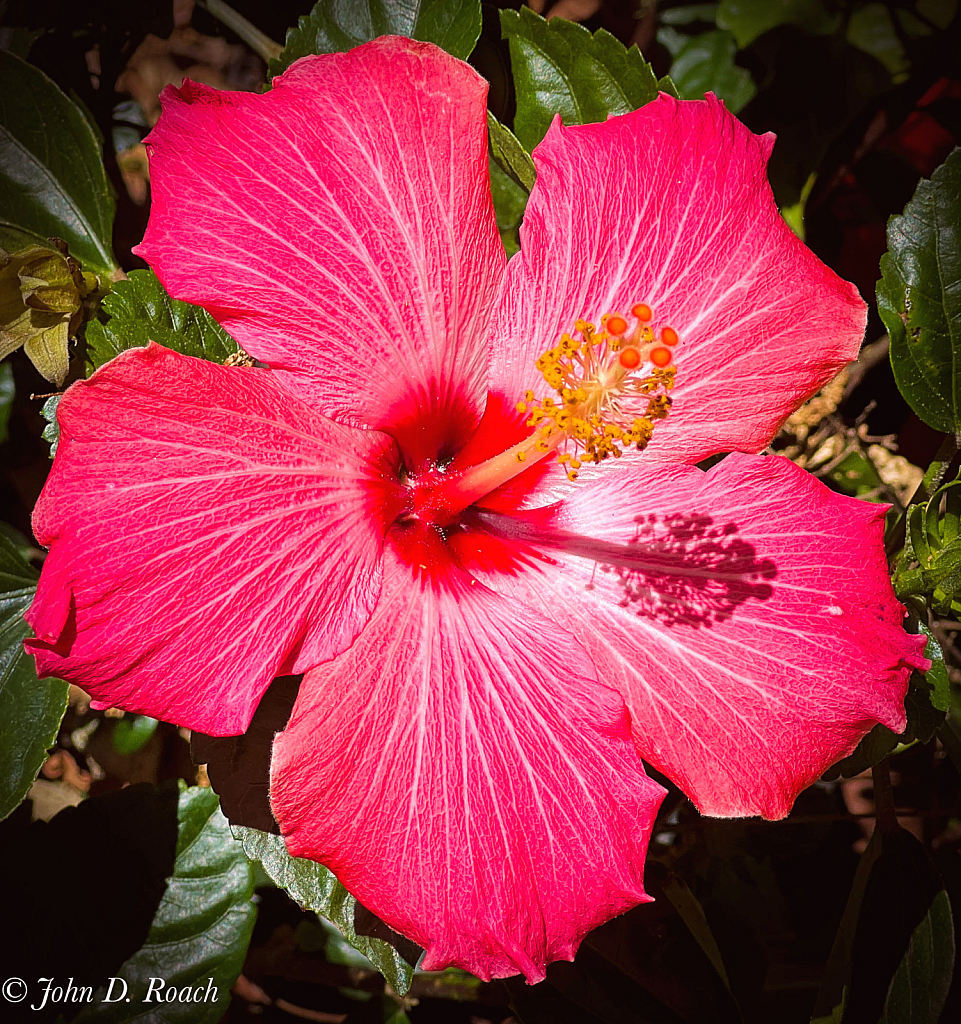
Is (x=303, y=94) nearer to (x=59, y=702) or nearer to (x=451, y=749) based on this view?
(x=451, y=749)

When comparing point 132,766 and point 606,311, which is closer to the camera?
point 606,311

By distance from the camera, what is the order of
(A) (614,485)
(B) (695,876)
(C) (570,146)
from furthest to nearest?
(B) (695,876) → (A) (614,485) → (C) (570,146)

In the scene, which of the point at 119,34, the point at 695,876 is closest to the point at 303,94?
the point at 119,34

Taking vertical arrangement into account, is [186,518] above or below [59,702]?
above

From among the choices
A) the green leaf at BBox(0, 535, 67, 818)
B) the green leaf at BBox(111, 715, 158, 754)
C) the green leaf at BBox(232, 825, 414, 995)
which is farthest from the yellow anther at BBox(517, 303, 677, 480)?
the green leaf at BBox(111, 715, 158, 754)

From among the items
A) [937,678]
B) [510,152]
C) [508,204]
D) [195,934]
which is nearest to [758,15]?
[508,204]

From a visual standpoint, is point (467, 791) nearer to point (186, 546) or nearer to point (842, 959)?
point (186, 546)
